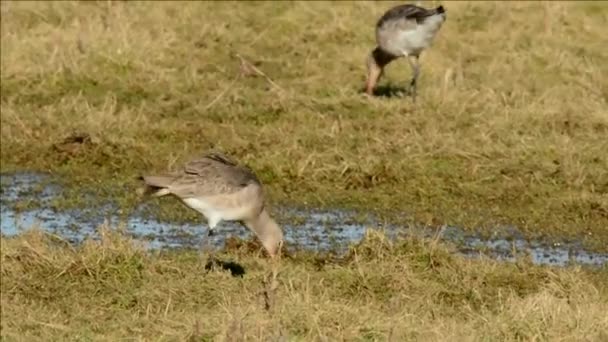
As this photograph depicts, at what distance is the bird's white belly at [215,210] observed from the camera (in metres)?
8.21

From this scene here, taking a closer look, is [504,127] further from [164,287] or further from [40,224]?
[164,287]

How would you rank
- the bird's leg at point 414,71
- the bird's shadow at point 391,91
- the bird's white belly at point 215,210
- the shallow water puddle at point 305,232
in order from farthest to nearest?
the bird's shadow at point 391,91, the bird's leg at point 414,71, the shallow water puddle at point 305,232, the bird's white belly at point 215,210

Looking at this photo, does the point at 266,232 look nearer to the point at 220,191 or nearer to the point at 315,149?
the point at 220,191

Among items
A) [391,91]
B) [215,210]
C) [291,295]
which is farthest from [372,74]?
[291,295]

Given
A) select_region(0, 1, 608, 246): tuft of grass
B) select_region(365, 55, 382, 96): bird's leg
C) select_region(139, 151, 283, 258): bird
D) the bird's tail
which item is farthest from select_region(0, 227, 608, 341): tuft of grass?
select_region(365, 55, 382, 96): bird's leg

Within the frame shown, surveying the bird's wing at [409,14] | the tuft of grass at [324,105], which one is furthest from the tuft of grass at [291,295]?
the bird's wing at [409,14]

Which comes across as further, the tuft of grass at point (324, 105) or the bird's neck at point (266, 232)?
the tuft of grass at point (324, 105)

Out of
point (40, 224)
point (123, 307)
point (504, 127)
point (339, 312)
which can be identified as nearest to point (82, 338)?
point (123, 307)

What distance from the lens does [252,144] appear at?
11031 millimetres

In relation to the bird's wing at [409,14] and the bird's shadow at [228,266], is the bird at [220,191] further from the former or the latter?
the bird's wing at [409,14]

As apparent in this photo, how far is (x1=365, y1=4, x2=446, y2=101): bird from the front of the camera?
42.3ft

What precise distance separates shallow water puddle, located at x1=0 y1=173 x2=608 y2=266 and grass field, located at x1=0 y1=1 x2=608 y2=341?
22 centimetres

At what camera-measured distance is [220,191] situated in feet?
26.7

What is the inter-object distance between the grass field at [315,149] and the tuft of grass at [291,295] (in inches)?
0.5
